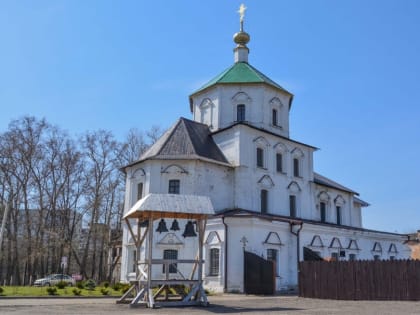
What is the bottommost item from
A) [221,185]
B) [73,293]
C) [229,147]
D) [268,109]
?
[73,293]

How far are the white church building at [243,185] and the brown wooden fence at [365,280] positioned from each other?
565 cm

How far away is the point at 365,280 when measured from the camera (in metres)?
18.9

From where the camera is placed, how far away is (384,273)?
18.7 meters

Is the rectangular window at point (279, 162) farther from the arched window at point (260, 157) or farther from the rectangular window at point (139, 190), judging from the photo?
the rectangular window at point (139, 190)

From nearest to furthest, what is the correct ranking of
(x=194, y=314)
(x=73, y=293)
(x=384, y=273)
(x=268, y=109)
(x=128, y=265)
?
1. (x=194, y=314)
2. (x=384, y=273)
3. (x=73, y=293)
4. (x=128, y=265)
5. (x=268, y=109)

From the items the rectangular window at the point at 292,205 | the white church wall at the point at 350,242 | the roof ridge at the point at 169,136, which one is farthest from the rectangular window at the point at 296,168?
the roof ridge at the point at 169,136

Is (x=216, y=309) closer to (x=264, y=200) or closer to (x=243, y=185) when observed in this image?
(x=243, y=185)

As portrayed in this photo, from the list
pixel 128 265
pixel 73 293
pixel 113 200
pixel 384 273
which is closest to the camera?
pixel 384 273

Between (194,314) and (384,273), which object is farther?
(384,273)

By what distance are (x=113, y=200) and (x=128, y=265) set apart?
48.8ft

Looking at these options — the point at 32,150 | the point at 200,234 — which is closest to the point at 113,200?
the point at 32,150

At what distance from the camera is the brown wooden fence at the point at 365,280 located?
18375mm

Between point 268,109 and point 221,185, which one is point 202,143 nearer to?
point 221,185

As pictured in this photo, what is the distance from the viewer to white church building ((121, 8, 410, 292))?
25.3 metres
